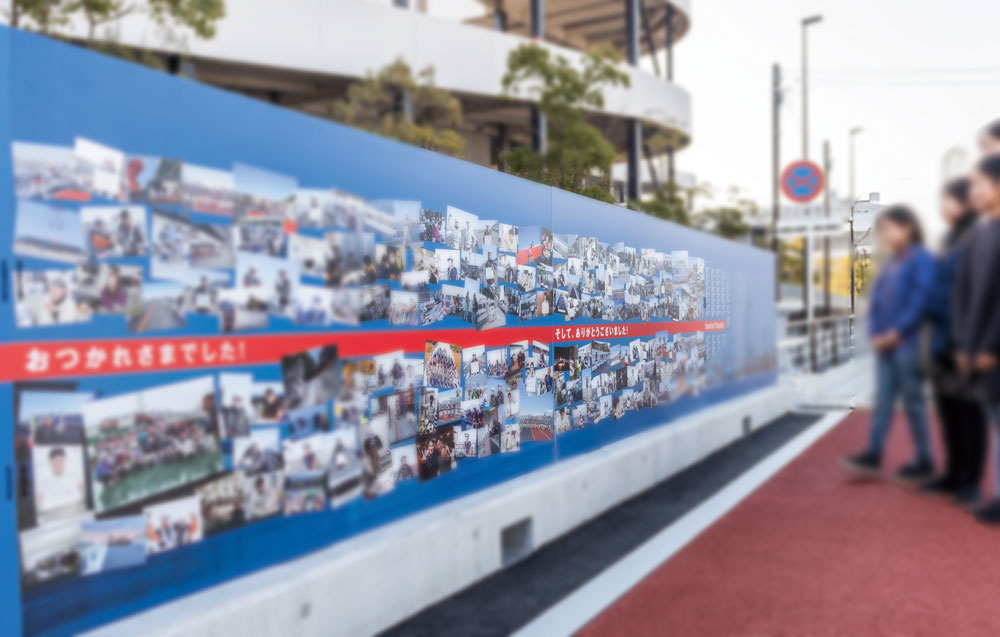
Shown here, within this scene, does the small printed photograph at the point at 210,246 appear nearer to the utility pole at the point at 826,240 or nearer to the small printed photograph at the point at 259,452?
the small printed photograph at the point at 259,452

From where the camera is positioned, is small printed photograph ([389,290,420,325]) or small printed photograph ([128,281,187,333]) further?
small printed photograph ([389,290,420,325])

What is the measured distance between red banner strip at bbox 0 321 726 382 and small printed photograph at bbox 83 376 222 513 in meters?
0.23

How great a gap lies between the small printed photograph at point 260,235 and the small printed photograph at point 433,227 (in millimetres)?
1865

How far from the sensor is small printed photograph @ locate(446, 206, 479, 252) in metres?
10.1

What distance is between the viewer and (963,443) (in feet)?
2.24

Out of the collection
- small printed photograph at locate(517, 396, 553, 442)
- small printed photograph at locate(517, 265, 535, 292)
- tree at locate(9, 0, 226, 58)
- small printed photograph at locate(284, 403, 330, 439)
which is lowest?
small printed photograph at locate(517, 396, 553, 442)

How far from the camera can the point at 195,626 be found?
26.3ft

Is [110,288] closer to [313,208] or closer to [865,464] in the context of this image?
[313,208]

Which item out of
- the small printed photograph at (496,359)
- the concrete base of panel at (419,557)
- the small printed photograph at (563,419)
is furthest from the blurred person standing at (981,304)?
the small printed photograph at (496,359)

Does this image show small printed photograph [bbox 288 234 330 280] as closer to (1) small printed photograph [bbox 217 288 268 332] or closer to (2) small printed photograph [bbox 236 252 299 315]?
(2) small printed photograph [bbox 236 252 299 315]

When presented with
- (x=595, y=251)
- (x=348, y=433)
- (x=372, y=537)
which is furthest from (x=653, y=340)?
(x=372, y=537)

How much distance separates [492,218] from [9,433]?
5032mm

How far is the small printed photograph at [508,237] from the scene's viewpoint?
9.78 metres

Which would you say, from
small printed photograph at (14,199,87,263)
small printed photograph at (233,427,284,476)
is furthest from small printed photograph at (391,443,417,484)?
small printed photograph at (14,199,87,263)
